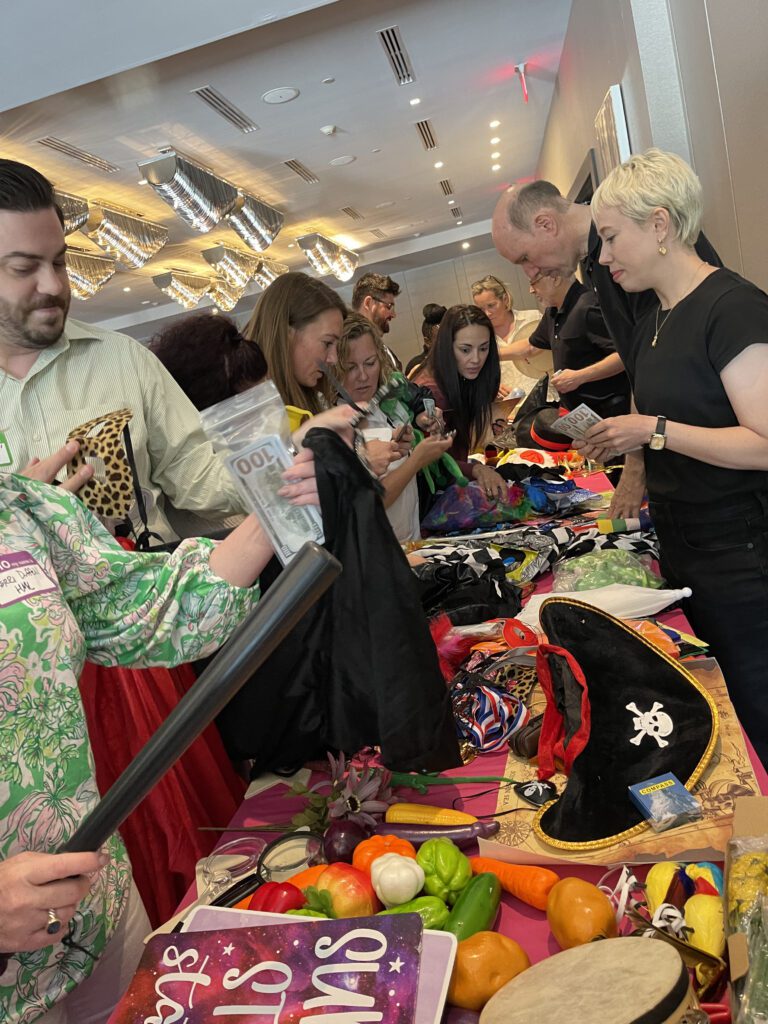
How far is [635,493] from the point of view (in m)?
2.73

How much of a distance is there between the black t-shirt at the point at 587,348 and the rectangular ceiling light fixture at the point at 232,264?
7.57 meters

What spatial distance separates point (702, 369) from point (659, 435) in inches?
7.0

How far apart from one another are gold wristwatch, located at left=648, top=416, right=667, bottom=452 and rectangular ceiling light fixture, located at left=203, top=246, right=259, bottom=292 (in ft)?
31.4

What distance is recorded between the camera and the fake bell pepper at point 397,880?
1051mm

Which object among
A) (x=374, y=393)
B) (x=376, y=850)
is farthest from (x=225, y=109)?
(x=376, y=850)

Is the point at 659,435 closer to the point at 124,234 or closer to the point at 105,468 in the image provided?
the point at 105,468

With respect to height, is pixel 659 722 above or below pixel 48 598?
below

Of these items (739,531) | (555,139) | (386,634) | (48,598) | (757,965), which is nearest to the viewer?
Answer: (757,965)

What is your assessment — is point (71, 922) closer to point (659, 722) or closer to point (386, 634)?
point (386, 634)

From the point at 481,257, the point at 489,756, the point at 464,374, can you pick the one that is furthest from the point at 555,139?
the point at 481,257

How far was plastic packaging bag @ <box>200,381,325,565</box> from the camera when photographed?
3.47 ft

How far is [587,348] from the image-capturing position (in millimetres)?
4027

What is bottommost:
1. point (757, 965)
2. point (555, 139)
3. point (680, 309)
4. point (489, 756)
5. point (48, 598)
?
point (489, 756)

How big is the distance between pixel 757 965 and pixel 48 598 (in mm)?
886
